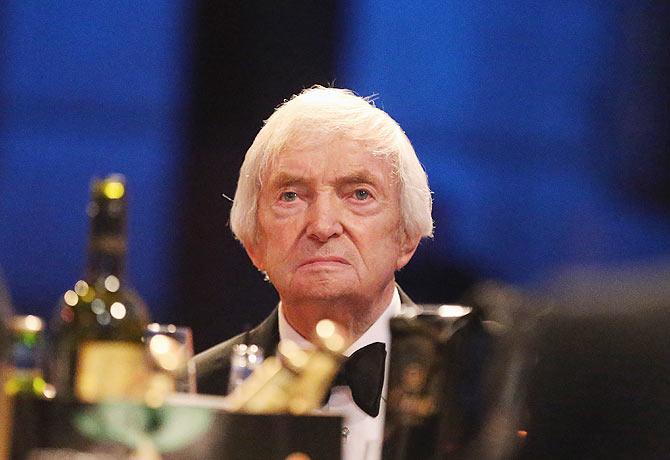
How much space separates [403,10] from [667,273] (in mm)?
3331

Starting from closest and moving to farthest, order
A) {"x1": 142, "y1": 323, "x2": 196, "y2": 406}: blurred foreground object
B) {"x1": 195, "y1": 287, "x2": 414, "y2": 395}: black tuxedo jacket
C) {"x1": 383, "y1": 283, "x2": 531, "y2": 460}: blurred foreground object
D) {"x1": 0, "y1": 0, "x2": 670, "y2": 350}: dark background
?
{"x1": 383, "y1": 283, "x2": 531, "y2": 460}: blurred foreground object → {"x1": 142, "y1": 323, "x2": 196, "y2": 406}: blurred foreground object → {"x1": 195, "y1": 287, "x2": 414, "y2": 395}: black tuxedo jacket → {"x1": 0, "y1": 0, "x2": 670, "y2": 350}: dark background

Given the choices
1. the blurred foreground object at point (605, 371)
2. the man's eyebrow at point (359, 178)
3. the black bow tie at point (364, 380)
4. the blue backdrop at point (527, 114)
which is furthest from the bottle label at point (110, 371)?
the blue backdrop at point (527, 114)

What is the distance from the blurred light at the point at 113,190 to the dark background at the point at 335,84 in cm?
238

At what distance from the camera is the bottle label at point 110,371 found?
100 cm

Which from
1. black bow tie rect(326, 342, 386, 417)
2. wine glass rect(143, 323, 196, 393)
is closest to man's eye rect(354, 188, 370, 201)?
black bow tie rect(326, 342, 386, 417)

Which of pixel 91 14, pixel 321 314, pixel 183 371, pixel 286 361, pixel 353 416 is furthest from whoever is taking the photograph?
pixel 91 14

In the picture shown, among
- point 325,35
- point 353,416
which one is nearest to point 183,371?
point 353,416

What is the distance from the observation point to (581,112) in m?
4.00

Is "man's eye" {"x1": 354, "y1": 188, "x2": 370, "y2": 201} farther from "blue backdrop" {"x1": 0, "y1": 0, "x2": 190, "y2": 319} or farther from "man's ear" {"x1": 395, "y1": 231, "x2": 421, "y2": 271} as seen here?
"blue backdrop" {"x1": 0, "y1": 0, "x2": 190, "y2": 319}

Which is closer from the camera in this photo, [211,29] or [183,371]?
[183,371]

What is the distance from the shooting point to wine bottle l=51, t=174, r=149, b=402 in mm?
1020

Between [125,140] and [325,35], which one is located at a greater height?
[325,35]

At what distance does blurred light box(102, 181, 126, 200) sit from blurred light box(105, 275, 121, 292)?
9cm

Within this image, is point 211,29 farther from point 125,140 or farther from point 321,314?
point 321,314
